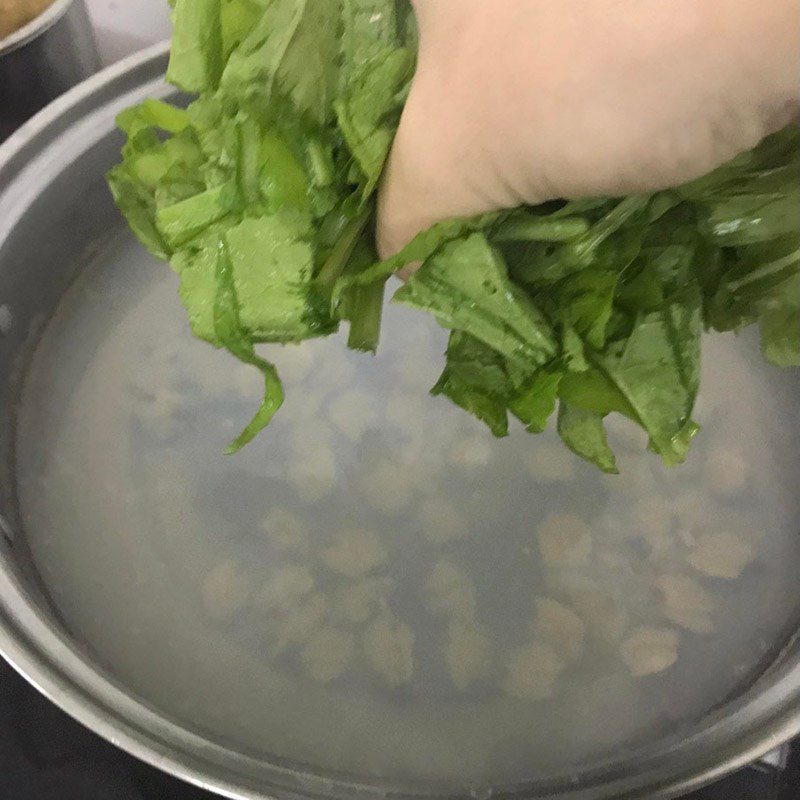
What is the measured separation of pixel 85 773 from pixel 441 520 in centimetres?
33

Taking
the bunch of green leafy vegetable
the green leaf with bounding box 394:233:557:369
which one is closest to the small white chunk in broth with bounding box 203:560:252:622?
the bunch of green leafy vegetable

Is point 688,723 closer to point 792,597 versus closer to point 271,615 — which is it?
point 792,597

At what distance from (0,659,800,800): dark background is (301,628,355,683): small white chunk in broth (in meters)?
0.11

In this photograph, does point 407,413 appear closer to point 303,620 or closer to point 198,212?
point 303,620

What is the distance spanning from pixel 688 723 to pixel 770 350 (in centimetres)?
29

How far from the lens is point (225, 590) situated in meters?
0.64

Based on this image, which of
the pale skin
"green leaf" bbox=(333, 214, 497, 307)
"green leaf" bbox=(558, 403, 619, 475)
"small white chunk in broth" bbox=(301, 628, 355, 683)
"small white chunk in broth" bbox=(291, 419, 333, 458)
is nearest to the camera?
the pale skin

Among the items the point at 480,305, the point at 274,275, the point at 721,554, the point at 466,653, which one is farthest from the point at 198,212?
the point at 721,554

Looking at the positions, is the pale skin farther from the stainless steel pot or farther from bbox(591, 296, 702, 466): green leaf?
the stainless steel pot

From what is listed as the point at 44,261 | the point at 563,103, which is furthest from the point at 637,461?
the point at 44,261

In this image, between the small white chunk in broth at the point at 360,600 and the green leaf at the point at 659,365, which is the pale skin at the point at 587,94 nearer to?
the green leaf at the point at 659,365

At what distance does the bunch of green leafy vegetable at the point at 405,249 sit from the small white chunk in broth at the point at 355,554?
0.22m

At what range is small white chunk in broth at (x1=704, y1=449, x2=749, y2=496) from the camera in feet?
2.26

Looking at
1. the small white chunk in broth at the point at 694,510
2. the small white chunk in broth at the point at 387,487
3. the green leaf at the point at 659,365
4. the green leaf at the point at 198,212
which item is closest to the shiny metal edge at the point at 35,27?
the green leaf at the point at 198,212
